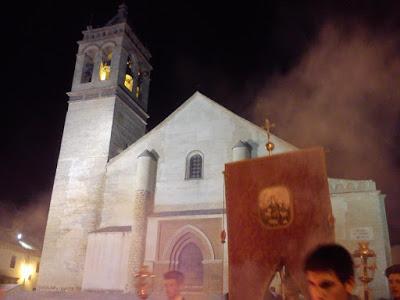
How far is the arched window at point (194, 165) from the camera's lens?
60.6ft

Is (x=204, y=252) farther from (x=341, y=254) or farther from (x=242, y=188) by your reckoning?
(x=341, y=254)

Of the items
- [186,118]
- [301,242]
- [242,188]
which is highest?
[186,118]

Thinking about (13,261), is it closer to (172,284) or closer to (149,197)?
(149,197)

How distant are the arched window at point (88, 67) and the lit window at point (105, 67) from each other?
0.90 m

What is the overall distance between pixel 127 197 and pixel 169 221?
294cm

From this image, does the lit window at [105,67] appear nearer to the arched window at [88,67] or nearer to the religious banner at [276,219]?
the arched window at [88,67]

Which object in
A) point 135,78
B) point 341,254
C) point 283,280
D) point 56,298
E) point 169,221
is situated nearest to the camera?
point 341,254

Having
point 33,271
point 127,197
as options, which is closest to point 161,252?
point 127,197

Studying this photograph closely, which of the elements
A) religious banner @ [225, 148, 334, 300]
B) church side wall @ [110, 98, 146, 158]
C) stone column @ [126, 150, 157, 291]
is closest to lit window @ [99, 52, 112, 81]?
church side wall @ [110, 98, 146, 158]

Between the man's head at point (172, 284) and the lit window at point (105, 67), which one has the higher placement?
the lit window at point (105, 67)

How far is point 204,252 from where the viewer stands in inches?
638

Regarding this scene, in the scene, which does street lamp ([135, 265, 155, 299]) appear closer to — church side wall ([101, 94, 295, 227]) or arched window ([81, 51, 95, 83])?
church side wall ([101, 94, 295, 227])

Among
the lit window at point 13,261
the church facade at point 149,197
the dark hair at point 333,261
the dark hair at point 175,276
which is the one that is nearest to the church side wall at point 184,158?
the church facade at point 149,197

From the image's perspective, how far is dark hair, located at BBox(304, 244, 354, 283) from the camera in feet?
8.07
